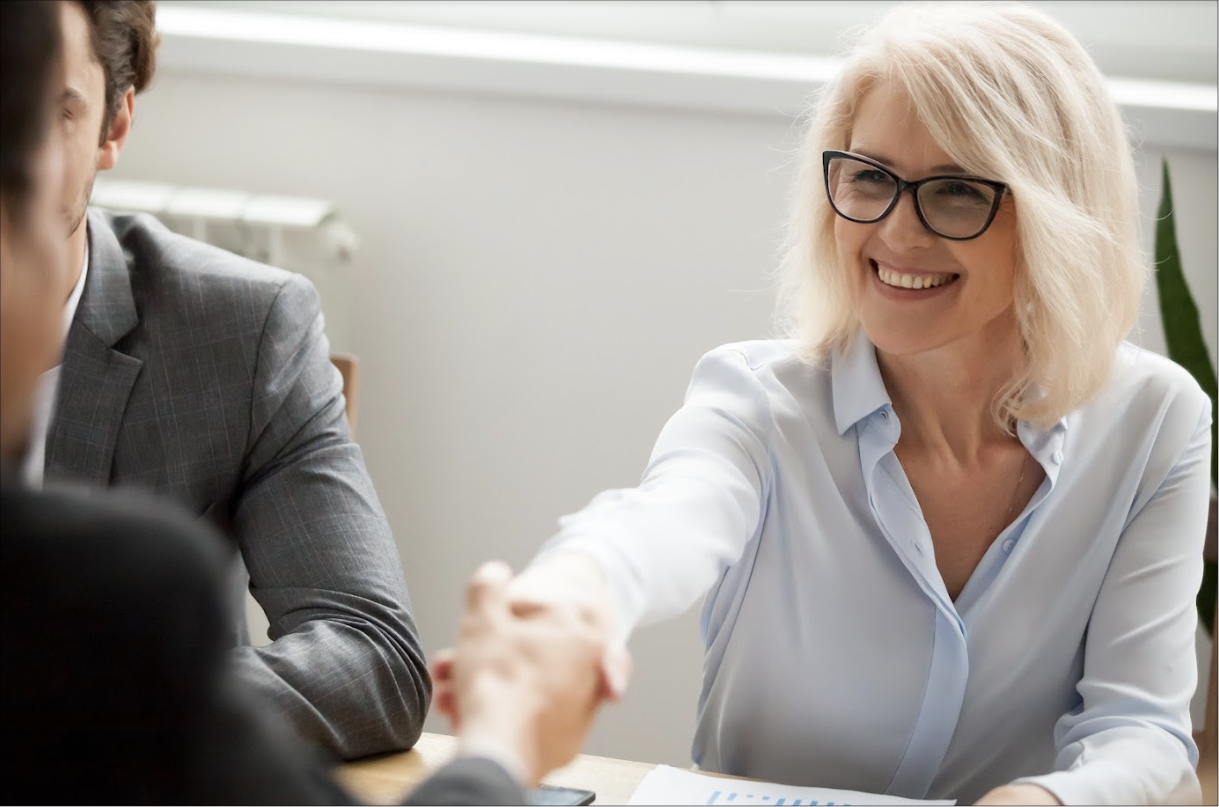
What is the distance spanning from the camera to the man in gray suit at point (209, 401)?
148cm

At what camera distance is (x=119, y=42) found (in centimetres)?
164

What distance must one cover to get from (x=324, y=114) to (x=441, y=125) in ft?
0.74

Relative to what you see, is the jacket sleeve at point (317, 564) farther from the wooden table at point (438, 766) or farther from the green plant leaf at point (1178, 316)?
the green plant leaf at point (1178, 316)

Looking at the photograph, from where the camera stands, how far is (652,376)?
255 cm

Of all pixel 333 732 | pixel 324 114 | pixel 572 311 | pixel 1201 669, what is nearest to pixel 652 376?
pixel 572 311

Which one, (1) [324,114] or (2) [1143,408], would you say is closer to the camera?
(2) [1143,408]

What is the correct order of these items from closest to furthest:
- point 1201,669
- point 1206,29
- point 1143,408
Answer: point 1143,408, point 1201,669, point 1206,29

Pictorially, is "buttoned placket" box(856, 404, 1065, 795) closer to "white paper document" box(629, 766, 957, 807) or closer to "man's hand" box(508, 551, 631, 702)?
"white paper document" box(629, 766, 957, 807)

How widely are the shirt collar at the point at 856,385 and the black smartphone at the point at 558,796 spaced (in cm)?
52

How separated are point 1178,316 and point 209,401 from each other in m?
1.51

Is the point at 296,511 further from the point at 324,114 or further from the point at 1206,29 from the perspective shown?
the point at 1206,29

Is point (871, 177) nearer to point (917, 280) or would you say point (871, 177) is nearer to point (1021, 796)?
point (917, 280)

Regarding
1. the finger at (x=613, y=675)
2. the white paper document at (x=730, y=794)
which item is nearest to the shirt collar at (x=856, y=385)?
the white paper document at (x=730, y=794)

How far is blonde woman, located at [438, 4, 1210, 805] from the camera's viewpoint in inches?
54.6
